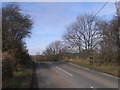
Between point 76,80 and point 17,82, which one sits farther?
point 76,80

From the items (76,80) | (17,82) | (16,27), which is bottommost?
(76,80)

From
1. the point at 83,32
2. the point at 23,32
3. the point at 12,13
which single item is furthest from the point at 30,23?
the point at 83,32

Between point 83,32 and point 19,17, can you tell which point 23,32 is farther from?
point 83,32

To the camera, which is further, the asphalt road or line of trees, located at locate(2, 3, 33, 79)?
line of trees, located at locate(2, 3, 33, 79)

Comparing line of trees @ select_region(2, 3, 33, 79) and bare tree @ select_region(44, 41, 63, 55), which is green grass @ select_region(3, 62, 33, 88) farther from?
bare tree @ select_region(44, 41, 63, 55)

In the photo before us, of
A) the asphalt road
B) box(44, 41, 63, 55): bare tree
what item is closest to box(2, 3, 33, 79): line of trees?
the asphalt road

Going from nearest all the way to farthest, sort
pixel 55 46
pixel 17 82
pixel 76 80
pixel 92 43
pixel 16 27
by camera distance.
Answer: pixel 17 82, pixel 76 80, pixel 16 27, pixel 92 43, pixel 55 46

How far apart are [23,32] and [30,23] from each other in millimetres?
1674

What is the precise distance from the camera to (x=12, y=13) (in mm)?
31328

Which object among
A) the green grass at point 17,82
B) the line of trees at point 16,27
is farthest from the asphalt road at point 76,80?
the line of trees at point 16,27

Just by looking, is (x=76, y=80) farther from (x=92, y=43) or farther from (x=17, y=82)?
(x=92, y=43)

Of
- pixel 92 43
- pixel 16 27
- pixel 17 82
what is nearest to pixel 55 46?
pixel 92 43

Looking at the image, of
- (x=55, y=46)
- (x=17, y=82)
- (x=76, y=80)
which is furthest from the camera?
(x=55, y=46)

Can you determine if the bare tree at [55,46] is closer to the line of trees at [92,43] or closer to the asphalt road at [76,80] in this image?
the line of trees at [92,43]
